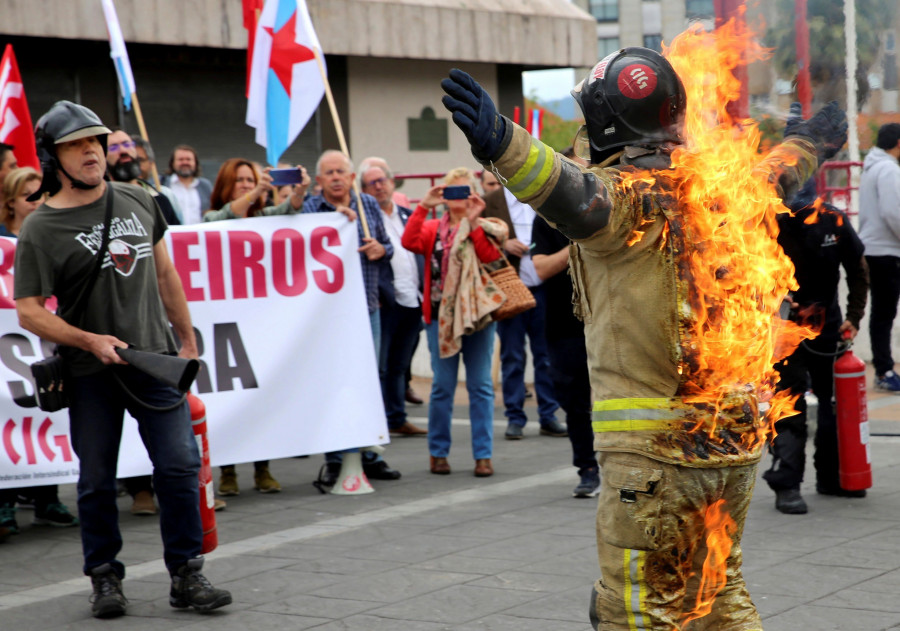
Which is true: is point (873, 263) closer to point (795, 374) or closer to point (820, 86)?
point (795, 374)

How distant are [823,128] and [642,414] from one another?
125 centimetres

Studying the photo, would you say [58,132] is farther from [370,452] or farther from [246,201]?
[370,452]

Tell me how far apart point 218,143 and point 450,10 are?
13.7 ft

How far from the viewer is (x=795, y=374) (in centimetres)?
649

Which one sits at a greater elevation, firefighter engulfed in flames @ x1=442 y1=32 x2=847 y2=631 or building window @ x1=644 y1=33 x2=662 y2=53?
building window @ x1=644 y1=33 x2=662 y2=53

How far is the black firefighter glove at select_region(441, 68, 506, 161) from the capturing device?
2695 mm

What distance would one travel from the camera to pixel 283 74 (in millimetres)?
8492

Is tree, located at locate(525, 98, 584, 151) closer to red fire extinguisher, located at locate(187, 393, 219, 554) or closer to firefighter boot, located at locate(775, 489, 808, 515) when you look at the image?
firefighter boot, located at locate(775, 489, 808, 515)

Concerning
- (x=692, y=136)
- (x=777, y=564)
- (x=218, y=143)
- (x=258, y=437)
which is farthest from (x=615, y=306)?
(x=218, y=143)

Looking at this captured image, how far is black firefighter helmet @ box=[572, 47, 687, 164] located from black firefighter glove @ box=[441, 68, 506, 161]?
461 mm

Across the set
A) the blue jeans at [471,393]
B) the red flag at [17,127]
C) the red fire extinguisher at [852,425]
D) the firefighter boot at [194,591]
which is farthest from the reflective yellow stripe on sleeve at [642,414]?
the red flag at [17,127]

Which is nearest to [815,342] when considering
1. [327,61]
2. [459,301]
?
[459,301]

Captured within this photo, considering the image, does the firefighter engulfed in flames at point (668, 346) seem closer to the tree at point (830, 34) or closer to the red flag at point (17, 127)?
the tree at point (830, 34)

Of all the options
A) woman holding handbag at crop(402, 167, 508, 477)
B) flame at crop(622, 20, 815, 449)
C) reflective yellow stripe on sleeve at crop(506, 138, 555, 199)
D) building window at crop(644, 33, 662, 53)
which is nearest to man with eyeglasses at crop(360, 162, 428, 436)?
woman holding handbag at crop(402, 167, 508, 477)
